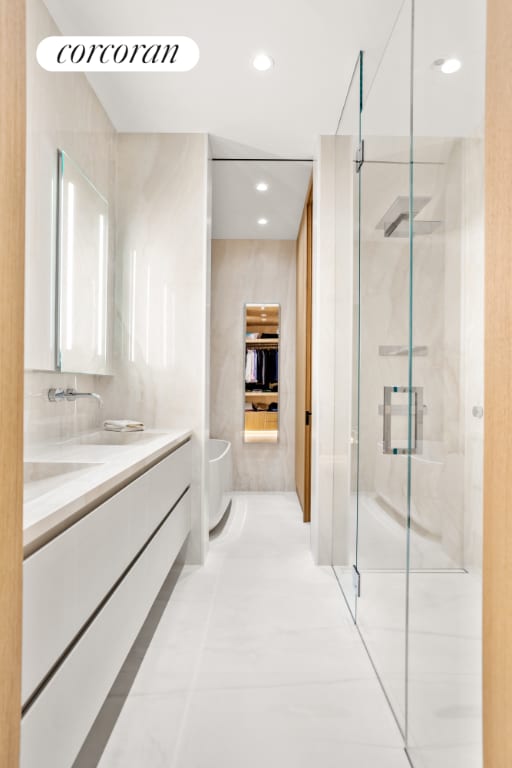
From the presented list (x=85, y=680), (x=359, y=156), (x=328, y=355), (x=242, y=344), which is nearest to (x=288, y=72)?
(x=359, y=156)

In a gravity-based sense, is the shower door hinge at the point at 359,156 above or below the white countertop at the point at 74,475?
above

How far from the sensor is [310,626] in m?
2.24

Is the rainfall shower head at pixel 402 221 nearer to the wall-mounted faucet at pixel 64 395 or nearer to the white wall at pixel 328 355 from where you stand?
the white wall at pixel 328 355

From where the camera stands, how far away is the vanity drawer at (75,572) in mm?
931

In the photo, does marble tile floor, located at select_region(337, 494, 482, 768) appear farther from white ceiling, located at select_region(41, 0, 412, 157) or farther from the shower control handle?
white ceiling, located at select_region(41, 0, 412, 157)

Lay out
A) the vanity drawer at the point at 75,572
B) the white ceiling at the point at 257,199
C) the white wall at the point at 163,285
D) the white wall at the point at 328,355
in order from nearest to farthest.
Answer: the vanity drawer at the point at 75,572
the white wall at the point at 328,355
the white wall at the point at 163,285
the white ceiling at the point at 257,199

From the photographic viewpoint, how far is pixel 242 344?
527 cm

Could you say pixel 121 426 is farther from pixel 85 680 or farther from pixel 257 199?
pixel 257 199

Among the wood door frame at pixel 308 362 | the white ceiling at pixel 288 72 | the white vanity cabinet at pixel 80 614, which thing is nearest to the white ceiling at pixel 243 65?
the white ceiling at pixel 288 72

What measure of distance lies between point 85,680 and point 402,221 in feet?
4.95

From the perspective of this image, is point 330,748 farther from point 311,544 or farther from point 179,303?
point 179,303

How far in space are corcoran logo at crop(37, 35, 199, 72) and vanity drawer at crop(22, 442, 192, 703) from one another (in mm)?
1180

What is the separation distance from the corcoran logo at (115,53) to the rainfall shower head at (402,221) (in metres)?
0.71

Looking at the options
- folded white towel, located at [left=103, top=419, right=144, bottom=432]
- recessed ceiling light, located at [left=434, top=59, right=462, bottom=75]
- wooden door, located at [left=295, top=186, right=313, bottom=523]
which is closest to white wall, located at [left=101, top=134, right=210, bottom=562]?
folded white towel, located at [left=103, top=419, right=144, bottom=432]
